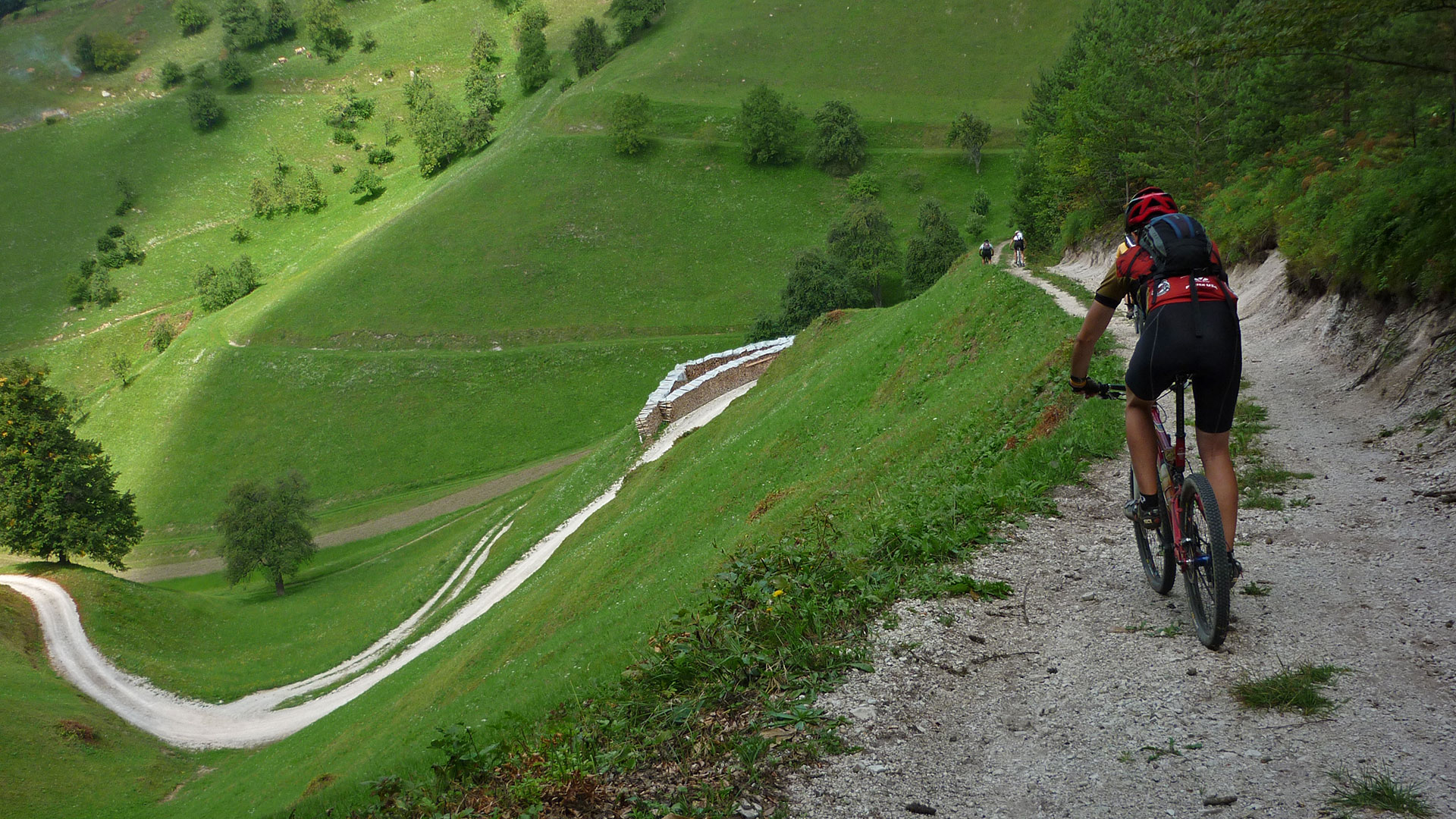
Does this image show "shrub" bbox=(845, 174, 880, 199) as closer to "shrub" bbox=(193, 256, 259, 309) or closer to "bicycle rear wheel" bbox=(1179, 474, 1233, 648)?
"shrub" bbox=(193, 256, 259, 309)

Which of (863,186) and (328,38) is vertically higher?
(328,38)

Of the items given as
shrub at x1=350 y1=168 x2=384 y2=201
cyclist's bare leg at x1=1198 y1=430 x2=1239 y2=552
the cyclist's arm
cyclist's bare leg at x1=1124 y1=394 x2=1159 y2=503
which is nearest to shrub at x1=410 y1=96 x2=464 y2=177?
shrub at x1=350 y1=168 x2=384 y2=201

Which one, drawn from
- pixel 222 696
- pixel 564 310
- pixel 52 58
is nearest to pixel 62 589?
pixel 222 696

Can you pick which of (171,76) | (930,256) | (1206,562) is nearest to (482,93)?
(171,76)

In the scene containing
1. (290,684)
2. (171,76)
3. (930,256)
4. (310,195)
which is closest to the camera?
(290,684)

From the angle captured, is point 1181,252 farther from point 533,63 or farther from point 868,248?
point 533,63

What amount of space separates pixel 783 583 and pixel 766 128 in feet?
389

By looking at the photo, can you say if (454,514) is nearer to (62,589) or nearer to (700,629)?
(62,589)

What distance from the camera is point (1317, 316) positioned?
17.0 metres

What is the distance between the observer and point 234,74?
600 feet

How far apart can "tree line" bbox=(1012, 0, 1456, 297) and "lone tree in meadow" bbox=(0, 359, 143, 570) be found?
6793 cm

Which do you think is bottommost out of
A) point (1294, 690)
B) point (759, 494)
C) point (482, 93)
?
point (759, 494)

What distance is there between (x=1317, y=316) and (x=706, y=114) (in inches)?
4797

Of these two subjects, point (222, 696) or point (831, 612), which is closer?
point (831, 612)
